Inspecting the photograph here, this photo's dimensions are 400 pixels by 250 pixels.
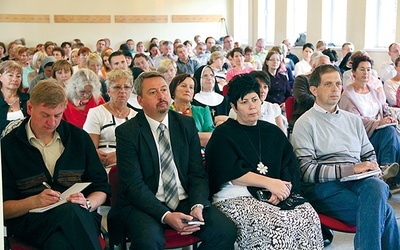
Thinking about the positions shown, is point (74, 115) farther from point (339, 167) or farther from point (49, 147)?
point (339, 167)

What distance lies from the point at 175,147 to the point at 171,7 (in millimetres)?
15986

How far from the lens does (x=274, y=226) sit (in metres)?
2.76

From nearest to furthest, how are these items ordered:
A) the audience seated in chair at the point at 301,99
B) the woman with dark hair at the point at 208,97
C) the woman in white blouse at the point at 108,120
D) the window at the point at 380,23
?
the woman in white blouse at the point at 108,120, the audience seated in chair at the point at 301,99, the woman with dark hair at the point at 208,97, the window at the point at 380,23

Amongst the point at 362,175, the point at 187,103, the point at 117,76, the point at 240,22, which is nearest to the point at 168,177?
the point at 362,175

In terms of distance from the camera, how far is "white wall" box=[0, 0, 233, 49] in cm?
1722

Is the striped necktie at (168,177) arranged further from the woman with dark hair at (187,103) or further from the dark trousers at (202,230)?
the woman with dark hair at (187,103)

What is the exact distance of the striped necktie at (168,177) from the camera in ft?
9.59

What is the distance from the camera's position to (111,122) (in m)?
3.79

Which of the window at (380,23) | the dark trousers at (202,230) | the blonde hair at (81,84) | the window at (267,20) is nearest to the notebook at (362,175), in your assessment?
the dark trousers at (202,230)

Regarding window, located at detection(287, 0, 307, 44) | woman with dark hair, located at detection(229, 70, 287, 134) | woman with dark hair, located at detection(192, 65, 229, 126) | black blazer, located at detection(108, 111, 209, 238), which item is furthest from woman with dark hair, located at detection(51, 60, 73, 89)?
window, located at detection(287, 0, 307, 44)

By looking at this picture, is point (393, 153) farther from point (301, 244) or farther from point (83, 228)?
point (83, 228)

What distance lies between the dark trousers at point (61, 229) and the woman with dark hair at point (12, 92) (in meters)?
2.09

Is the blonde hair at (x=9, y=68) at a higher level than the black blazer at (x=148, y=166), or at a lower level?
higher

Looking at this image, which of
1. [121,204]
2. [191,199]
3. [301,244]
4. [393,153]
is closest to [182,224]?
[191,199]
